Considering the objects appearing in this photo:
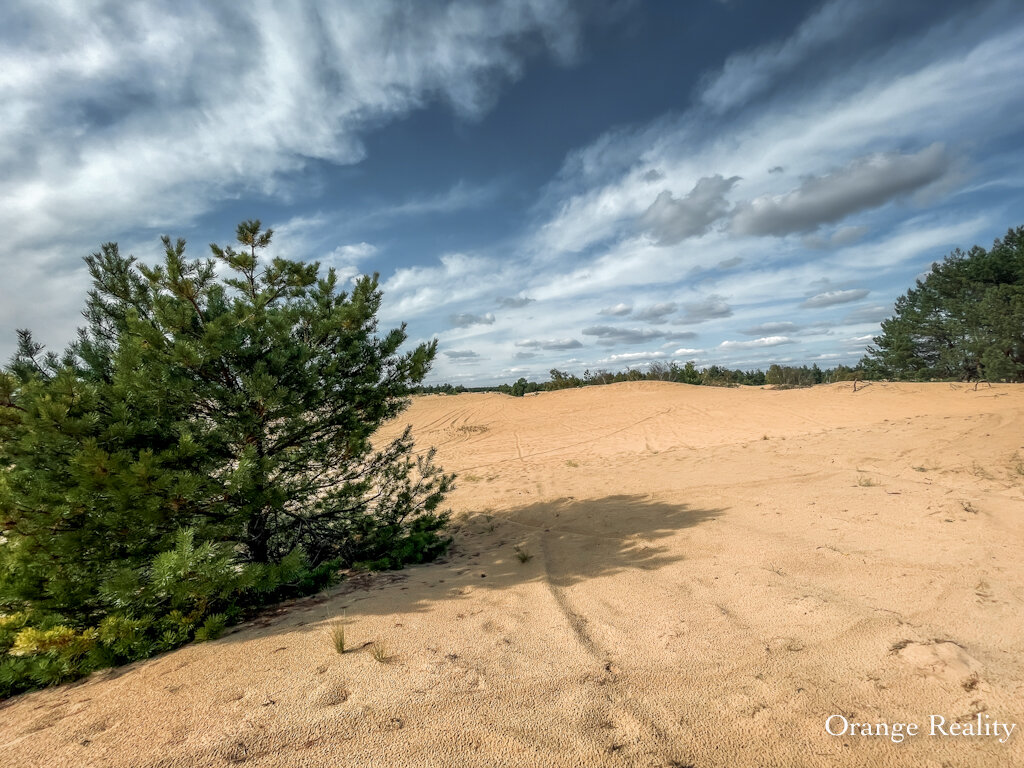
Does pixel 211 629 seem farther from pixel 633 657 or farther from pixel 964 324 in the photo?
pixel 964 324

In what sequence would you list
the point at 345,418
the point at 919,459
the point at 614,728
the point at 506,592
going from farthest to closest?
the point at 919,459, the point at 345,418, the point at 506,592, the point at 614,728

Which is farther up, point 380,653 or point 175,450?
point 175,450

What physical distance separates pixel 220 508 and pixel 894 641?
181 inches

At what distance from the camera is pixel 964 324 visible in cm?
2052

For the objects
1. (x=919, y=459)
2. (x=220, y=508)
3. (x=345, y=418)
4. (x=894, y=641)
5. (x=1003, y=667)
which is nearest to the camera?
(x=1003, y=667)

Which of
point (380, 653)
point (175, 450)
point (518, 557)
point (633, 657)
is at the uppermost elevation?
point (175, 450)

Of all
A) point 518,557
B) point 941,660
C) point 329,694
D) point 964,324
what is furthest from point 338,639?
point 964,324

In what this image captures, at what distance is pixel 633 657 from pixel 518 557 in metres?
2.42

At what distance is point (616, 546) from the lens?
17.3 feet

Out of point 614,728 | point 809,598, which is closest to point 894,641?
point 809,598

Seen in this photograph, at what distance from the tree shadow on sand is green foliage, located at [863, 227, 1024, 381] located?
2096cm

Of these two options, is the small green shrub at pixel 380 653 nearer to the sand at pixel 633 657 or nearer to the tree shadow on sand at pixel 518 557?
the sand at pixel 633 657

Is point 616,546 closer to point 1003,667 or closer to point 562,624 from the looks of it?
point 562,624

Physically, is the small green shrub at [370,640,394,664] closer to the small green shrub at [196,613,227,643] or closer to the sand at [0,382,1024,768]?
the sand at [0,382,1024,768]
